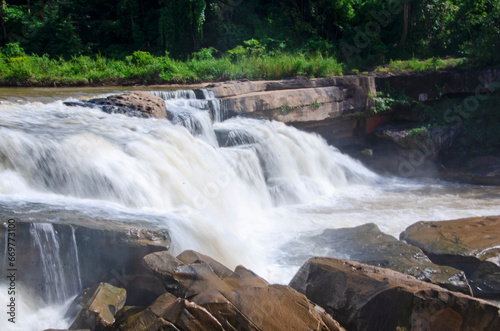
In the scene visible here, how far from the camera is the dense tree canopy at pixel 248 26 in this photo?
16.7 m

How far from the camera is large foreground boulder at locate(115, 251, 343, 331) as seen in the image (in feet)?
11.4

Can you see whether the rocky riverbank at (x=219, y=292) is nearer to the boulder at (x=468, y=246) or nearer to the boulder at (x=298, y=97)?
the boulder at (x=468, y=246)

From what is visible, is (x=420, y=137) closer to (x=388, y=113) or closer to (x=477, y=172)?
(x=388, y=113)

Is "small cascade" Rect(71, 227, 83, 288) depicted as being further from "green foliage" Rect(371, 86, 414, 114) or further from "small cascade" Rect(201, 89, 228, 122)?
"green foliage" Rect(371, 86, 414, 114)

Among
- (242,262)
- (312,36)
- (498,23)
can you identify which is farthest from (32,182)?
(312,36)

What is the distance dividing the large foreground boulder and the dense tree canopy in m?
13.6

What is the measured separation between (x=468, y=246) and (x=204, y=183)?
402 centimetres

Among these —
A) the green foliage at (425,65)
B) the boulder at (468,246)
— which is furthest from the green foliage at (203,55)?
the boulder at (468,246)

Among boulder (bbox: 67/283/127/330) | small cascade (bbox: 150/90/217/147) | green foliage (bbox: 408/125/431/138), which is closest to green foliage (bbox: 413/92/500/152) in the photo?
green foliage (bbox: 408/125/431/138)

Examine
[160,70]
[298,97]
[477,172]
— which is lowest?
[477,172]

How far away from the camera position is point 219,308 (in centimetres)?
354

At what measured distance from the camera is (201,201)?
6.98m

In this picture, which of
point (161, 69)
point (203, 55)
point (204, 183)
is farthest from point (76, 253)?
point (203, 55)

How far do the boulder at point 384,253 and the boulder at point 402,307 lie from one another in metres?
0.94
